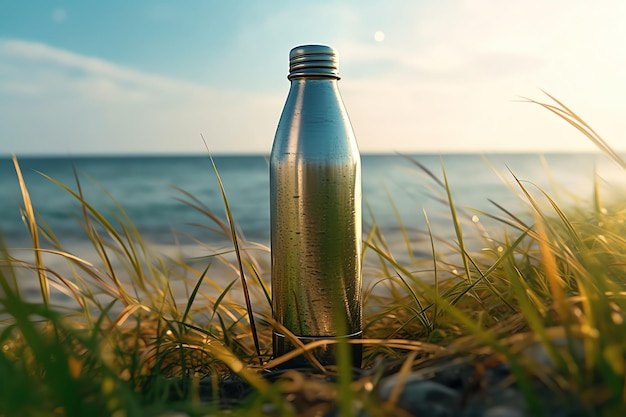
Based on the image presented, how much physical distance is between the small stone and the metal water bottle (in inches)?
20.7

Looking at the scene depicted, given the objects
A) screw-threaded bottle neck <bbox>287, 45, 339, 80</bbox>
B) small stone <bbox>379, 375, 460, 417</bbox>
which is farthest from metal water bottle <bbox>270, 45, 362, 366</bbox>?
small stone <bbox>379, 375, 460, 417</bbox>

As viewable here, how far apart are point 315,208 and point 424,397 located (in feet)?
2.05

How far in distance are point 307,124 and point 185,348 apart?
2.03 ft

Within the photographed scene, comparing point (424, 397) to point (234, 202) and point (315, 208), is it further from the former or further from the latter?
point (234, 202)

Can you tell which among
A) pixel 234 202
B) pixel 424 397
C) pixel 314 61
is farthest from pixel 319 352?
pixel 234 202

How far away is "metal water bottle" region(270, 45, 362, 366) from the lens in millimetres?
1475

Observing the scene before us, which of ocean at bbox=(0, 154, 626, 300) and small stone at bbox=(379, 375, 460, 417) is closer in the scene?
small stone at bbox=(379, 375, 460, 417)

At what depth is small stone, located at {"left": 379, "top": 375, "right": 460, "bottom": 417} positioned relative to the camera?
942mm

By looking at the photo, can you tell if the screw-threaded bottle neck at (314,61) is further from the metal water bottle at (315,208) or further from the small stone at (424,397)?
the small stone at (424,397)

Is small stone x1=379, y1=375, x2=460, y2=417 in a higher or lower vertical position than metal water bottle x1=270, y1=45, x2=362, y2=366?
lower

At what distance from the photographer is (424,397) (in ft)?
3.14

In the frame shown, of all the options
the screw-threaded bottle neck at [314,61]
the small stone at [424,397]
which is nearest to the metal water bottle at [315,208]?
the screw-threaded bottle neck at [314,61]

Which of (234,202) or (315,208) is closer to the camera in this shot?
(315,208)

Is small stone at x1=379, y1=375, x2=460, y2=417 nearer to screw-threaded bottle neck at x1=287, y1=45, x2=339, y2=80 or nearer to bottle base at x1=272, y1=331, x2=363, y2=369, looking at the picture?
bottle base at x1=272, y1=331, x2=363, y2=369
